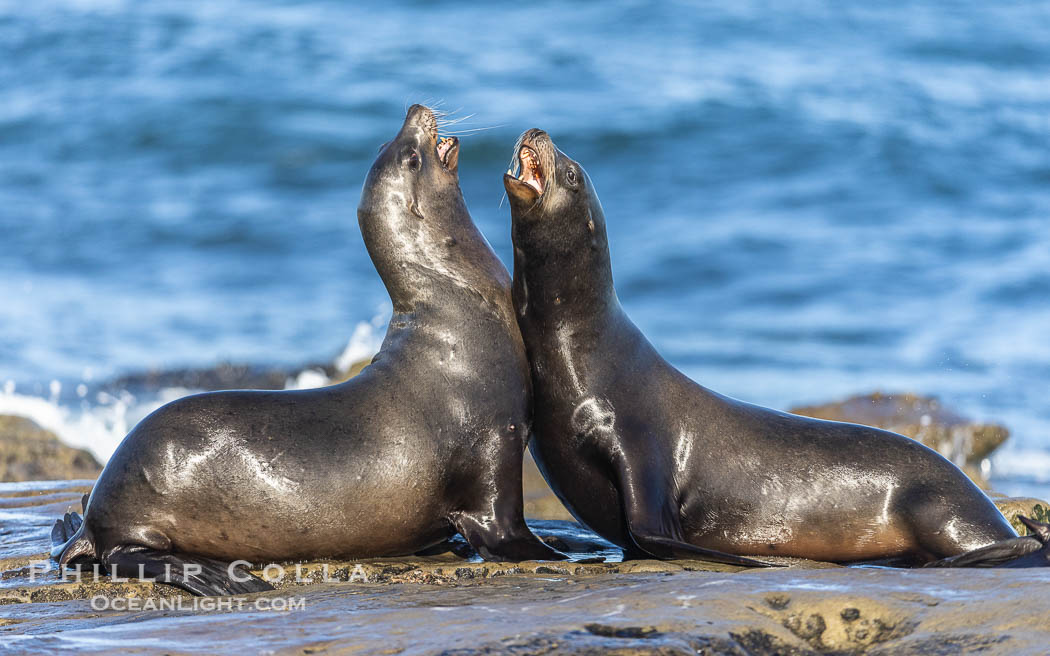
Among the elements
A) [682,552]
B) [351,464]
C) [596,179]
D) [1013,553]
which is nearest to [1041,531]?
[1013,553]

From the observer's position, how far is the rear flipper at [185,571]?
17.7 ft

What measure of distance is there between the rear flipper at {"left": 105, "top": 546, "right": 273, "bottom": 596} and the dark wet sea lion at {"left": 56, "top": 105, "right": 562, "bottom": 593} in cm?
1

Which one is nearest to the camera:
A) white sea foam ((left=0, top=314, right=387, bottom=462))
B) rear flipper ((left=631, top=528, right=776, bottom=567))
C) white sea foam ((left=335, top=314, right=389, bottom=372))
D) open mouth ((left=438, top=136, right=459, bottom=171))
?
rear flipper ((left=631, top=528, right=776, bottom=567))

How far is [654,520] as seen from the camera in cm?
592

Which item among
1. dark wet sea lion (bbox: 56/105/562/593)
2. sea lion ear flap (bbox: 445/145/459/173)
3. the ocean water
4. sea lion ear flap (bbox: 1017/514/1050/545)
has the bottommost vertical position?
sea lion ear flap (bbox: 1017/514/1050/545)

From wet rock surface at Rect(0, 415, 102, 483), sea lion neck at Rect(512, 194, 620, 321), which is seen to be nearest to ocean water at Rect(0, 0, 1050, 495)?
wet rock surface at Rect(0, 415, 102, 483)

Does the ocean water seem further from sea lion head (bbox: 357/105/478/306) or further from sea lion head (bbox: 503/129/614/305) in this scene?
sea lion head (bbox: 357/105/478/306)

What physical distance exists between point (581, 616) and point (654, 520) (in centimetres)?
169

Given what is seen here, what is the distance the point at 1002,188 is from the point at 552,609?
2032 centimetres

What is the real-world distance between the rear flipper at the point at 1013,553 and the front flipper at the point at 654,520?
0.93 metres

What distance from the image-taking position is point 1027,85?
27.4 m

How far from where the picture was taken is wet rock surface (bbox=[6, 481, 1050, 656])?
13.3 ft

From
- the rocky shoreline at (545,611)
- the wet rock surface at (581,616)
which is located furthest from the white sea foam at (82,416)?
the wet rock surface at (581,616)

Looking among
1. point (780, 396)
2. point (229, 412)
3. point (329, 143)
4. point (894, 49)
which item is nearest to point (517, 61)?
point (329, 143)
